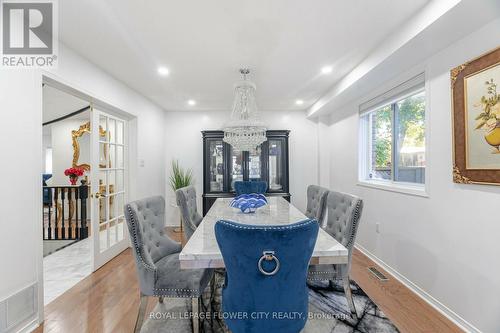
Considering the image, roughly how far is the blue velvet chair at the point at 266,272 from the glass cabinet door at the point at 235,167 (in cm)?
332

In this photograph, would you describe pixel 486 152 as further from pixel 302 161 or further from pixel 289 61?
pixel 302 161

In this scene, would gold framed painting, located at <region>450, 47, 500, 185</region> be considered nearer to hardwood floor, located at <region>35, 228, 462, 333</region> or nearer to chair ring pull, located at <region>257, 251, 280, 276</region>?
hardwood floor, located at <region>35, 228, 462, 333</region>

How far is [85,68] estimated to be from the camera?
2.49 metres

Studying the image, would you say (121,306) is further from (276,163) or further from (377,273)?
(276,163)

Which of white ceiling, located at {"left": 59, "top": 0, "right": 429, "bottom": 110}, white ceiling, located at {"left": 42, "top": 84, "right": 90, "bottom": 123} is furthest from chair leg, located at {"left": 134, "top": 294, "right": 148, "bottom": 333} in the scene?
white ceiling, located at {"left": 42, "top": 84, "right": 90, "bottom": 123}

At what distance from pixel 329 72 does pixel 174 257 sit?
2678mm

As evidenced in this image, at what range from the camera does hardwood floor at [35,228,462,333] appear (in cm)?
185

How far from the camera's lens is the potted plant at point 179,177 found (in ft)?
14.8

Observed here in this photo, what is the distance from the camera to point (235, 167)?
4.57 metres

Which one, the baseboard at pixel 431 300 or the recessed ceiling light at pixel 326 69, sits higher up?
the recessed ceiling light at pixel 326 69

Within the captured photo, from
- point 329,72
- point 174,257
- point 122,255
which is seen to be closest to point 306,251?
point 174,257

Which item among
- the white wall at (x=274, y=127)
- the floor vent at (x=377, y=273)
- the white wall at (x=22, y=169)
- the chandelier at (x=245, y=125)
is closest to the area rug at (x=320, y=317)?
the floor vent at (x=377, y=273)

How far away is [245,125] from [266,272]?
5.52 feet

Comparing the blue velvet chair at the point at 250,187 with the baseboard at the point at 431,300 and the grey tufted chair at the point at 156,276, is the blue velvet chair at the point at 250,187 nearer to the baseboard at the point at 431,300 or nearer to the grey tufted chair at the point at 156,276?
the baseboard at the point at 431,300
